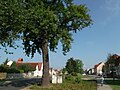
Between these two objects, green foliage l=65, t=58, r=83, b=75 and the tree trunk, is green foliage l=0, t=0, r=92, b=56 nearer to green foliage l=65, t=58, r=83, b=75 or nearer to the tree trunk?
the tree trunk

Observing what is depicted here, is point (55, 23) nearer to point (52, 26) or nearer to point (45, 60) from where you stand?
point (52, 26)

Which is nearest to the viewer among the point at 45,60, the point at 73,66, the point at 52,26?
the point at 52,26

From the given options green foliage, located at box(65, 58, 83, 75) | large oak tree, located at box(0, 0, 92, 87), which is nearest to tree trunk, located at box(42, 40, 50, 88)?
large oak tree, located at box(0, 0, 92, 87)

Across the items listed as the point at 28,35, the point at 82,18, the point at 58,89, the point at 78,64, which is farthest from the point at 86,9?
the point at 78,64

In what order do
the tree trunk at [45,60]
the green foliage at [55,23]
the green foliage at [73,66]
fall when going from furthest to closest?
the green foliage at [73,66] → the tree trunk at [45,60] → the green foliage at [55,23]

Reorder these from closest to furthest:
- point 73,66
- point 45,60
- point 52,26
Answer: point 52,26 → point 45,60 → point 73,66

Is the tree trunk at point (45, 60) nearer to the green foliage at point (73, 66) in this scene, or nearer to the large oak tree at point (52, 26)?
the large oak tree at point (52, 26)

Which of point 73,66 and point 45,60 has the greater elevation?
point 73,66

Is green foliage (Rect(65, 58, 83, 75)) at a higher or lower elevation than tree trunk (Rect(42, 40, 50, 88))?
higher

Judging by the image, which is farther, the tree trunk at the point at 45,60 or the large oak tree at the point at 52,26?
the tree trunk at the point at 45,60

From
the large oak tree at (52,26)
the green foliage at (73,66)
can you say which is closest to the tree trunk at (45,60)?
the large oak tree at (52,26)

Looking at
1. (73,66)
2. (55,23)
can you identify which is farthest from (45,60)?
(73,66)

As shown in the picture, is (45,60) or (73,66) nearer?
(45,60)

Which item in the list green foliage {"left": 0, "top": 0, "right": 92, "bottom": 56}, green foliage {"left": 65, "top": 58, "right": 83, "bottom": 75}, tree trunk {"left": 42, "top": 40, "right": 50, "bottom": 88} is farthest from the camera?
Answer: green foliage {"left": 65, "top": 58, "right": 83, "bottom": 75}
